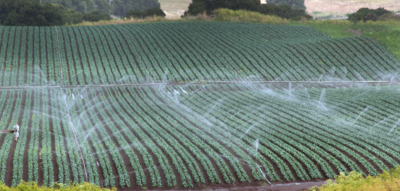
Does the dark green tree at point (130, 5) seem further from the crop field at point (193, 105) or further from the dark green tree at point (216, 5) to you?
the crop field at point (193, 105)

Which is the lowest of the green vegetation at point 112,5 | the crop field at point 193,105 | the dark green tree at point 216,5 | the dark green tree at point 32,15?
the crop field at point 193,105

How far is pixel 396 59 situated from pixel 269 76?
14.1 metres

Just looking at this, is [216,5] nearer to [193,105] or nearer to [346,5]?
[193,105]

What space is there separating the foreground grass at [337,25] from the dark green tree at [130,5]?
35.9 meters

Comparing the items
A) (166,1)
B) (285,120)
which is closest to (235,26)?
(285,120)

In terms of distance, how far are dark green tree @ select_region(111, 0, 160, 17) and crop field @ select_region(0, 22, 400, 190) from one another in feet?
133

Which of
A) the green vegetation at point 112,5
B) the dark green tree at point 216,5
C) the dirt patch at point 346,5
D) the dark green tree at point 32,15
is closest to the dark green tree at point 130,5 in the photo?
the green vegetation at point 112,5

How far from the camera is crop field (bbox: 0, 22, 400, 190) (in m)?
15.7

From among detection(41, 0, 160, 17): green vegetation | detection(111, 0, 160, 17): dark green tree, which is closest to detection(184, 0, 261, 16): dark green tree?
detection(41, 0, 160, 17): green vegetation

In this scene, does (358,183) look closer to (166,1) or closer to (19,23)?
(19,23)

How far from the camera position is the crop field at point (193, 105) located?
15.7 metres

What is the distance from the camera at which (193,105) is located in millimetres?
25328

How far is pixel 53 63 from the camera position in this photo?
33750mm

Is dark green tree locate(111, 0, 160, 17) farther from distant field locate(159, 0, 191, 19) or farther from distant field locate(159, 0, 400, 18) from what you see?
distant field locate(159, 0, 400, 18)
